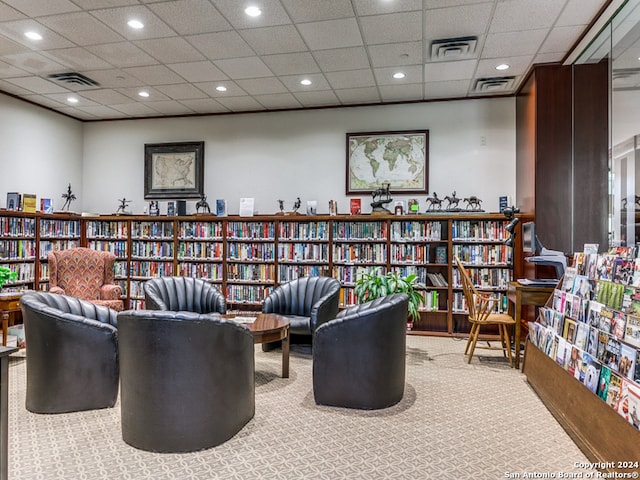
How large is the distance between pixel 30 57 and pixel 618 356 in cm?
614

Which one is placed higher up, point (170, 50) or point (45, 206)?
point (170, 50)

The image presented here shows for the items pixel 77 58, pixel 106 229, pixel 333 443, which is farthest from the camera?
pixel 106 229

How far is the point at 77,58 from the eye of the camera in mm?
4996

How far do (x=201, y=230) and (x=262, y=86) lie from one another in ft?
7.85

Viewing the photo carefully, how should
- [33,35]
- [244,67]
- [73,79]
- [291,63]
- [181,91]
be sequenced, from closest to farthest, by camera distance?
[33,35] < [291,63] < [244,67] < [73,79] < [181,91]

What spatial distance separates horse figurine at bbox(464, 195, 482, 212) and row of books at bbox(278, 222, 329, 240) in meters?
2.03

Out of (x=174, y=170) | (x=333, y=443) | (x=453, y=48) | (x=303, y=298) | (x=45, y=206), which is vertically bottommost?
(x=333, y=443)

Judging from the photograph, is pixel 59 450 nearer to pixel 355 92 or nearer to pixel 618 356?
pixel 618 356

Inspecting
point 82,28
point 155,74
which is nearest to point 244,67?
point 155,74

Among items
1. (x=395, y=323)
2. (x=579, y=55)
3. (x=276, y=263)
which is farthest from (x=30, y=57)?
(x=579, y=55)

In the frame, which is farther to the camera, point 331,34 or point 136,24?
point 331,34

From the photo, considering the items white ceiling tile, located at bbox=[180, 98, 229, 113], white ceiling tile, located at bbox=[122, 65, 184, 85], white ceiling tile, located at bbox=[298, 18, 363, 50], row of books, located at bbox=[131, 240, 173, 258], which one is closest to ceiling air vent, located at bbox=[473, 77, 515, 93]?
white ceiling tile, located at bbox=[298, 18, 363, 50]

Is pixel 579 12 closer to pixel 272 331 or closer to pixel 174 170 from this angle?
pixel 272 331

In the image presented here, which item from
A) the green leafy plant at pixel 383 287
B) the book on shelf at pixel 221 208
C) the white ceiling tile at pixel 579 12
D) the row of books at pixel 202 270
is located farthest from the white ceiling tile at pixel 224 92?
the white ceiling tile at pixel 579 12
